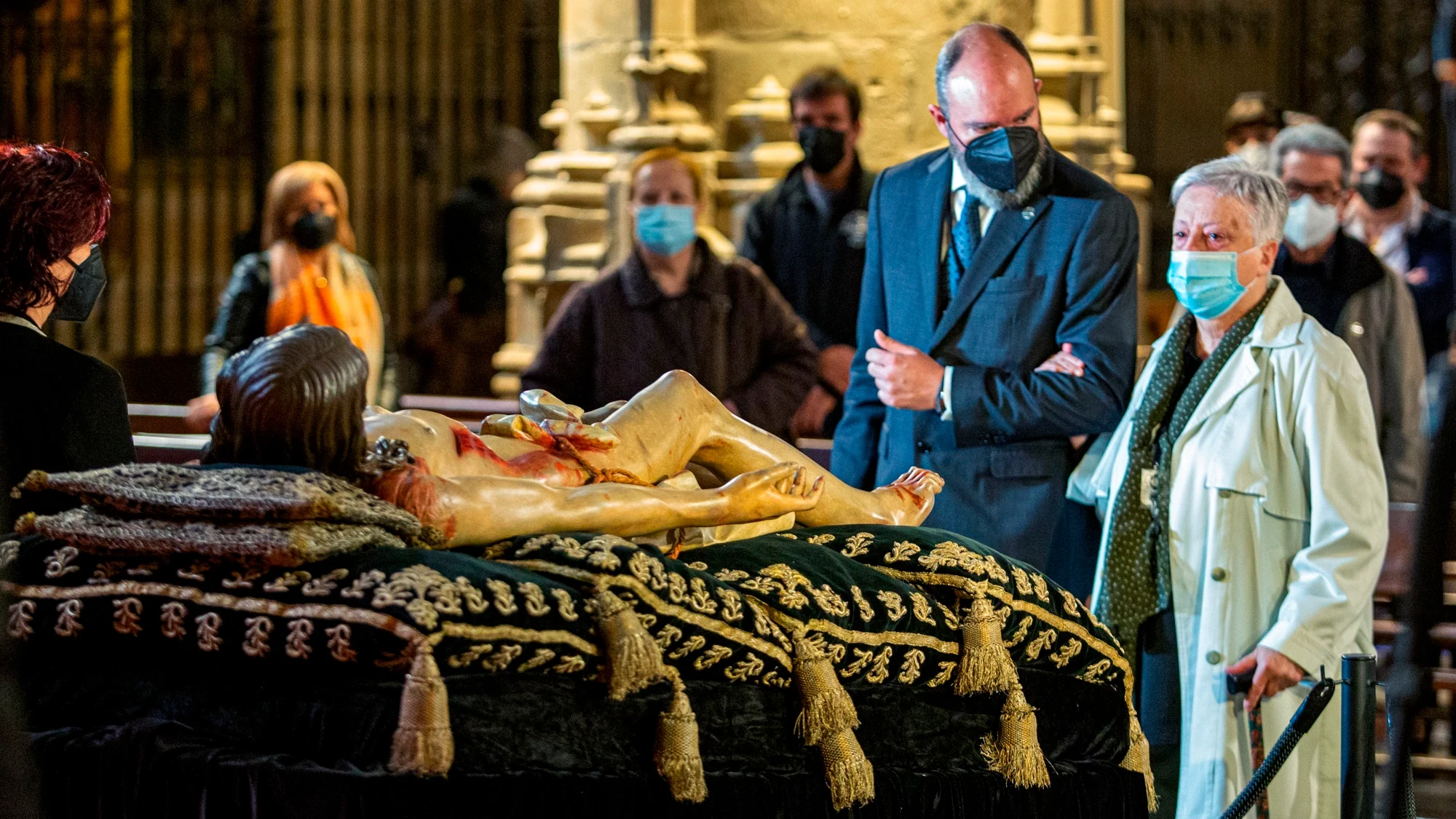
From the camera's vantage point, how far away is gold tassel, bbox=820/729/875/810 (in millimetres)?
2848

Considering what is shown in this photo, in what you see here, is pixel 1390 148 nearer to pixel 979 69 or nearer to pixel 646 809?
pixel 979 69

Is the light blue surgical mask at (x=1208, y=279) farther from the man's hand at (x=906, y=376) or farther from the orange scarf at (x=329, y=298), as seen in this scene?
the orange scarf at (x=329, y=298)

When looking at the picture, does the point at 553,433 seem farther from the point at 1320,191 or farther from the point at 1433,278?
the point at 1433,278

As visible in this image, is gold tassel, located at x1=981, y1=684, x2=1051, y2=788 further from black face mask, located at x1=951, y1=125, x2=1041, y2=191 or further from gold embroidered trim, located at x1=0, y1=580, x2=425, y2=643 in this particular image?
black face mask, located at x1=951, y1=125, x2=1041, y2=191

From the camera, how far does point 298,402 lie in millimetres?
2771

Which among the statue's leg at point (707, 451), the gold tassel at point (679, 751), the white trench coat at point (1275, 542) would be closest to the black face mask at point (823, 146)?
the white trench coat at point (1275, 542)

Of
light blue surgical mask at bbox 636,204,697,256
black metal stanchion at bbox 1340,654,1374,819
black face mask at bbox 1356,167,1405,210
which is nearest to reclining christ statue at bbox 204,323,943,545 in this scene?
black metal stanchion at bbox 1340,654,1374,819

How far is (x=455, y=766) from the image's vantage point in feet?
8.68

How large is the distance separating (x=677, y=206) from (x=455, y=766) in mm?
2846

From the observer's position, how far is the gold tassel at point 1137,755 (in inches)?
127

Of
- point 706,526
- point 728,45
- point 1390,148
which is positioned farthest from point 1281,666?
point 728,45

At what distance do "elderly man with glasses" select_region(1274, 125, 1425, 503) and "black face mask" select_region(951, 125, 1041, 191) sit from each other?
1.57 metres

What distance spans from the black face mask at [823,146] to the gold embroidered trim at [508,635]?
353 cm

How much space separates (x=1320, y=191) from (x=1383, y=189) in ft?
3.82
